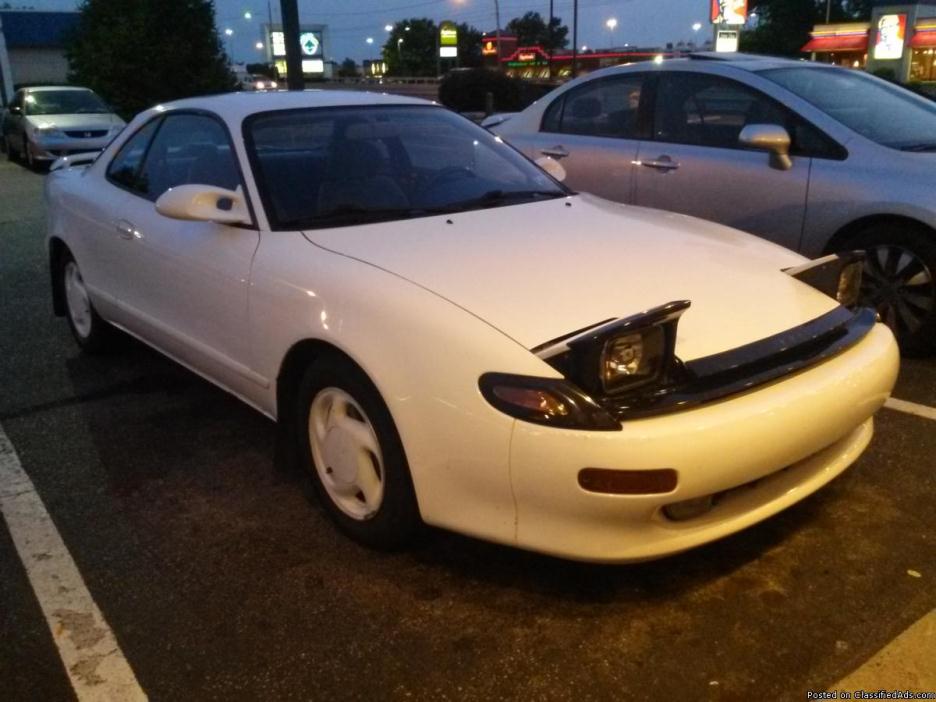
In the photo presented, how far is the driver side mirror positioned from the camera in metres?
3.30

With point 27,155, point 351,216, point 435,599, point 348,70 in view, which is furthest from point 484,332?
point 348,70

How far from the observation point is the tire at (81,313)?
4.89 meters

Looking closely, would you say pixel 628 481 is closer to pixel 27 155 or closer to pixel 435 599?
pixel 435 599

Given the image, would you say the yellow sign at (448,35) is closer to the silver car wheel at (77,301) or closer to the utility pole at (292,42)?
the utility pole at (292,42)

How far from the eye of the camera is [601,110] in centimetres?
586

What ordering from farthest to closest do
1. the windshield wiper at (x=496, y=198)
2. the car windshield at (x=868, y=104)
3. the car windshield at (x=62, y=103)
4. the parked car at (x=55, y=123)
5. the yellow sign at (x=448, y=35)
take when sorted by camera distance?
the yellow sign at (x=448, y=35), the car windshield at (x=62, y=103), the parked car at (x=55, y=123), the car windshield at (x=868, y=104), the windshield wiper at (x=496, y=198)

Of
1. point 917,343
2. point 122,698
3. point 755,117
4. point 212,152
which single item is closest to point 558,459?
point 122,698

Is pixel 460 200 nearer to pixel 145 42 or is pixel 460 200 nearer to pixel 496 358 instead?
pixel 496 358

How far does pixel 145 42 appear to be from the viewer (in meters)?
20.0

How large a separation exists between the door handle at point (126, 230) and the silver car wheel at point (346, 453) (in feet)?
5.20

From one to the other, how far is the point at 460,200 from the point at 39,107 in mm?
14754

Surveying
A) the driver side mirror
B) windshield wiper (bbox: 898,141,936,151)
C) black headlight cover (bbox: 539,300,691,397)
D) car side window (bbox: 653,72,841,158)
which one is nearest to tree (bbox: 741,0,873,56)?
car side window (bbox: 653,72,841,158)

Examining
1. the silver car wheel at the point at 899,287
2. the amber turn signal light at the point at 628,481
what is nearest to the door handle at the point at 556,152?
the silver car wheel at the point at 899,287

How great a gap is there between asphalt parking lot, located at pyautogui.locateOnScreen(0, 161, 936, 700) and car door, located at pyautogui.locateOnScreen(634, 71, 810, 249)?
1.58 metres
